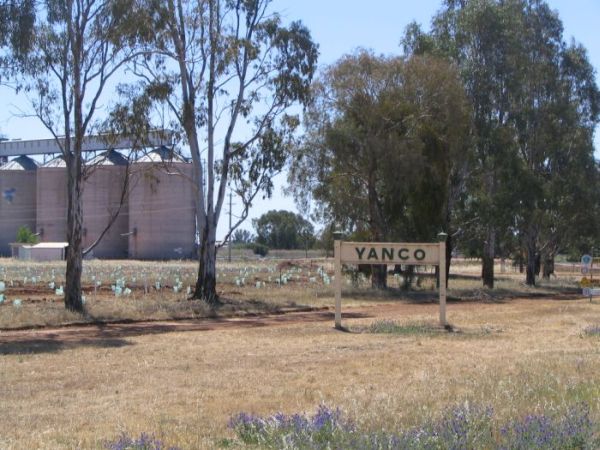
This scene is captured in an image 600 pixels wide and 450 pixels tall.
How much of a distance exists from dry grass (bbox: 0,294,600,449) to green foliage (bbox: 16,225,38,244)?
7390cm

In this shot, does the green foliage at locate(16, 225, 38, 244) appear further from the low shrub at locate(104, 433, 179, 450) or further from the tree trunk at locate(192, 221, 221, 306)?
the low shrub at locate(104, 433, 179, 450)

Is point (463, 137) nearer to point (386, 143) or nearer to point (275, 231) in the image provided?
point (386, 143)

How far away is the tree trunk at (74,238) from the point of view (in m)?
23.6

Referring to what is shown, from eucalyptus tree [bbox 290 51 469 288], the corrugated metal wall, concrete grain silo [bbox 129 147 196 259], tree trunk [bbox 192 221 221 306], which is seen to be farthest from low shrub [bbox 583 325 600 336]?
concrete grain silo [bbox 129 147 196 259]

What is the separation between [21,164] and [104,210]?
1359 cm

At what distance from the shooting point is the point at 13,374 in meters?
12.5

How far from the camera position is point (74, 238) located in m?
23.9

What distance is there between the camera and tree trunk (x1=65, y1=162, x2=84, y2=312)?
929 inches

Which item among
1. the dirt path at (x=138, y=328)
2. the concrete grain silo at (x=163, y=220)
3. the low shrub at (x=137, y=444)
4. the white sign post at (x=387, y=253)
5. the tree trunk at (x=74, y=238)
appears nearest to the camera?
the low shrub at (x=137, y=444)

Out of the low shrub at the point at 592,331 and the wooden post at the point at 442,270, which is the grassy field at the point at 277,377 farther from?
the wooden post at the point at 442,270

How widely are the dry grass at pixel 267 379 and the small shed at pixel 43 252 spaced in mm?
65759

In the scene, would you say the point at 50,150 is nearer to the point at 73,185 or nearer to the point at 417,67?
the point at 417,67

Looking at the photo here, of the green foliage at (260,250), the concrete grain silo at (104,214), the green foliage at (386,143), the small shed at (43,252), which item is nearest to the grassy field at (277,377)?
the green foliage at (386,143)

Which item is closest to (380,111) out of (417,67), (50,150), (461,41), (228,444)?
(417,67)
